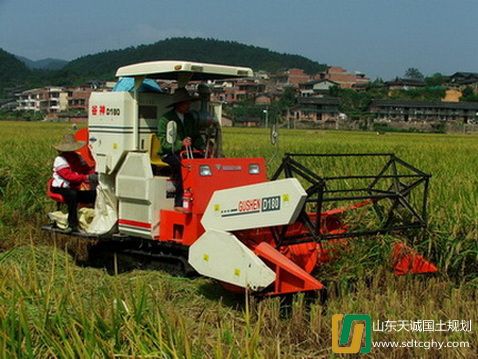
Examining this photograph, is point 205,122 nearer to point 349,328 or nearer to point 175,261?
point 175,261

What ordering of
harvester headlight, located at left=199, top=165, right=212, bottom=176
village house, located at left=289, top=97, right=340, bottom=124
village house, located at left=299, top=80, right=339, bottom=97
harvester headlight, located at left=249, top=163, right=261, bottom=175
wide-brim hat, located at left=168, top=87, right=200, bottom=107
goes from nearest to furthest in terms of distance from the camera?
1. harvester headlight, located at left=199, top=165, right=212, bottom=176
2. harvester headlight, located at left=249, top=163, right=261, bottom=175
3. wide-brim hat, located at left=168, top=87, right=200, bottom=107
4. village house, located at left=289, top=97, right=340, bottom=124
5. village house, located at left=299, top=80, right=339, bottom=97

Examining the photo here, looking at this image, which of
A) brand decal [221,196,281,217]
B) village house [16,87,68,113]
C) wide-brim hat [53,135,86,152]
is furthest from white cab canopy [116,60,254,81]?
village house [16,87,68,113]

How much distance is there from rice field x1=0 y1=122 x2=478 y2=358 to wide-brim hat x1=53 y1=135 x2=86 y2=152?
1.22 m

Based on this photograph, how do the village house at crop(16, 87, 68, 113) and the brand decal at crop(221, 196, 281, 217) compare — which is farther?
the village house at crop(16, 87, 68, 113)

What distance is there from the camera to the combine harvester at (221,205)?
223 inches

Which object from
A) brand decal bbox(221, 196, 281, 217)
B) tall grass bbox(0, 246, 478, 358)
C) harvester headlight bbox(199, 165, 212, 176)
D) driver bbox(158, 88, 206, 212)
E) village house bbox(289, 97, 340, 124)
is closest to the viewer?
tall grass bbox(0, 246, 478, 358)

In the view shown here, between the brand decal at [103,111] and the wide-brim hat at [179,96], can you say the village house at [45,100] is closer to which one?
the brand decal at [103,111]

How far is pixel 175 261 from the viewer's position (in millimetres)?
6953

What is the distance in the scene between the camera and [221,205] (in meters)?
6.12

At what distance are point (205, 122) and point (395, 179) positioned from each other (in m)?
2.37

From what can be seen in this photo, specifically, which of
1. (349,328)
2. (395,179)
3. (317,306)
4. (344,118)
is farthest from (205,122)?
(344,118)

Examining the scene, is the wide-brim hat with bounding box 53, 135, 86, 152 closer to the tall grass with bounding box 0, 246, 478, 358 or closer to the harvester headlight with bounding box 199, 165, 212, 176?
the tall grass with bounding box 0, 246, 478, 358

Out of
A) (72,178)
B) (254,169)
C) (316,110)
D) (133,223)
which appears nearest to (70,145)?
(72,178)

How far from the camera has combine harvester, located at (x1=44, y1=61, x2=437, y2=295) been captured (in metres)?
5.66
